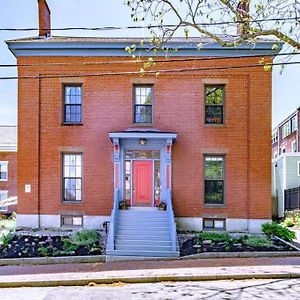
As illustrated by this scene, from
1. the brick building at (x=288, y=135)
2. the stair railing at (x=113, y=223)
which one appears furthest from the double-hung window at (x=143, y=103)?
the brick building at (x=288, y=135)

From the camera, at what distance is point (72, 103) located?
20.1m

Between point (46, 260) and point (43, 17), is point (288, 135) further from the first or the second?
point (46, 260)

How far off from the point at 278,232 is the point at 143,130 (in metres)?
7.32

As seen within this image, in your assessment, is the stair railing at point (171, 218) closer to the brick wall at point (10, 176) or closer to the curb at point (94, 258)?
the curb at point (94, 258)

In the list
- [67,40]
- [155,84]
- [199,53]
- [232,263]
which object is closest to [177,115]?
[155,84]

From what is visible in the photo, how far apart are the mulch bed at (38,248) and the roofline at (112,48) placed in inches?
332

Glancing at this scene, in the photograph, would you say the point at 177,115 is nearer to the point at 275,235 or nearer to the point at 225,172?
the point at 225,172

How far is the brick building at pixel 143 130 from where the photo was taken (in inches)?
768

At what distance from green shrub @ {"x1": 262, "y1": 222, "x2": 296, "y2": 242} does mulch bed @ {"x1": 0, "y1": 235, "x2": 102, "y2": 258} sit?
720cm

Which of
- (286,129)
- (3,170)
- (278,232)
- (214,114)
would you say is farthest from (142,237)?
(286,129)

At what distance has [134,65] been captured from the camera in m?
19.8

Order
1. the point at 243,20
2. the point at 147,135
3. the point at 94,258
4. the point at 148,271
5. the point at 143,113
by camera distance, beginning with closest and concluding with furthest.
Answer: the point at 243,20, the point at 148,271, the point at 94,258, the point at 147,135, the point at 143,113

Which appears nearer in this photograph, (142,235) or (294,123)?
(142,235)

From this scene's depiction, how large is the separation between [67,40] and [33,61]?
188 centimetres
